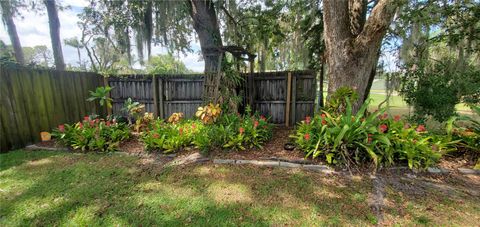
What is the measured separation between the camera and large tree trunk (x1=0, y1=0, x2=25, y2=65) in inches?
250

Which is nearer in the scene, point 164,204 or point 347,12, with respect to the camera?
point 164,204

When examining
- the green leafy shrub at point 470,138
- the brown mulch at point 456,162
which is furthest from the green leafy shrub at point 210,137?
the green leafy shrub at point 470,138

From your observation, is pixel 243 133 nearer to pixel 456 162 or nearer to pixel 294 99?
pixel 294 99

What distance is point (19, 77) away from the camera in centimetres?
367

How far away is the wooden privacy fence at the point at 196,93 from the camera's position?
4930 millimetres

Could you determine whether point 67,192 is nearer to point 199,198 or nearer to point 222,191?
point 199,198

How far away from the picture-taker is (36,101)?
12.8 ft

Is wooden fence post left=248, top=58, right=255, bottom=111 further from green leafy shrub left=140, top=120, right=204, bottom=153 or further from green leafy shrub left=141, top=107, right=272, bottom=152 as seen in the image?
green leafy shrub left=140, top=120, right=204, bottom=153

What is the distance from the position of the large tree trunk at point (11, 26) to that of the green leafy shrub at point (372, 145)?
30.5 feet

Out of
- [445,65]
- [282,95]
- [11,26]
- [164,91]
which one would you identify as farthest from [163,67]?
[445,65]

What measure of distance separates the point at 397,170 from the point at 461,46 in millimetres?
3715

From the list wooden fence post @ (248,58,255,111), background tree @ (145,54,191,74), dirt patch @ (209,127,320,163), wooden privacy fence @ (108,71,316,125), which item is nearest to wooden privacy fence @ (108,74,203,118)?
wooden privacy fence @ (108,71,316,125)

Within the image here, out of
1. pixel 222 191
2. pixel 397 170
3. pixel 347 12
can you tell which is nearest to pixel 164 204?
pixel 222 191

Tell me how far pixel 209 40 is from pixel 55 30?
16.8ft
